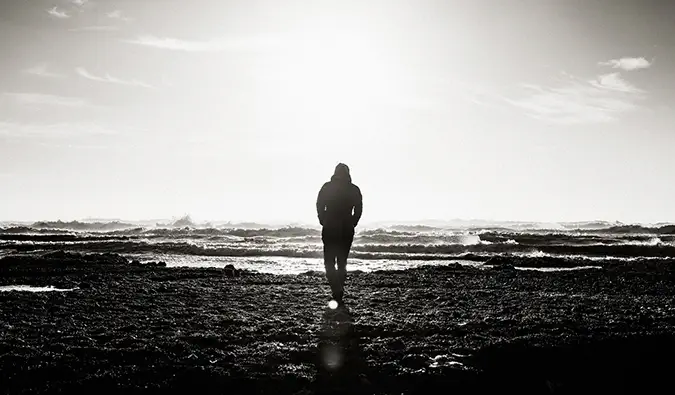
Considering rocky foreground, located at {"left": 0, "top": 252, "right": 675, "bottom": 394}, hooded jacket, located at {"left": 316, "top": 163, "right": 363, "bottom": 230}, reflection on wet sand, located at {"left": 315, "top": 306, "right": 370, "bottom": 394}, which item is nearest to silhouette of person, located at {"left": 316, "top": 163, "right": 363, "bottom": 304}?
hooded jacket, located at {"left": 316, "top": 163, "right": 363, "bottom": 230}

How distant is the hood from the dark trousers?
90cm

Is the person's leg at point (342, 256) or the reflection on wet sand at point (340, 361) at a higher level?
the person's leg at point (342, 256)

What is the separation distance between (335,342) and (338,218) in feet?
10.1

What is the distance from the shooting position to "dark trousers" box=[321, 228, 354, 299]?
8875mm

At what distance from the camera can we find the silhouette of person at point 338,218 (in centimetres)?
889

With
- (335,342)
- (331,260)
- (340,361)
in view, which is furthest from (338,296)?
(340,361)

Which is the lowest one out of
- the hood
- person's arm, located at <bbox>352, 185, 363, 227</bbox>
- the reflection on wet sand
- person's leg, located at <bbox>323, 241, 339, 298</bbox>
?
the reflection on wet sand

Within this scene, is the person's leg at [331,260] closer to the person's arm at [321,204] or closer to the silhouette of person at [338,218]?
the silhouette of person at [338,218]

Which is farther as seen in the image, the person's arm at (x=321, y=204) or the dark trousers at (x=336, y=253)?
the person's arm at (x=321, y=204)

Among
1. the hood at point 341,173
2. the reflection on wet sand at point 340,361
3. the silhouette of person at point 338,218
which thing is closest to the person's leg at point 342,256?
the silhouette of person at point 338,218

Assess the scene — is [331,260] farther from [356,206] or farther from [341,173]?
[341,173]

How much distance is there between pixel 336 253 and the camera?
29.3ft

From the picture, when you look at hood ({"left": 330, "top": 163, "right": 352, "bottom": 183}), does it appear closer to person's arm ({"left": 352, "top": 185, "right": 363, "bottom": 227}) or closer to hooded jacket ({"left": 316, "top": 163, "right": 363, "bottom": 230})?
hooded jacket ({"left": 316, "top": 163, "right": 363, "bottom": 230})

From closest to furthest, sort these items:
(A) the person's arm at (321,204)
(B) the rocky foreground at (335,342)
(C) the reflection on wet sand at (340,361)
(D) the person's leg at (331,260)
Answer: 1. (C) the reflection on wet sand at (340,361)
2. (B) the rocky foreground at (335,342)
3. (D) the person's leg at (331,260)
4. (A) the person's arm at (321,204)
